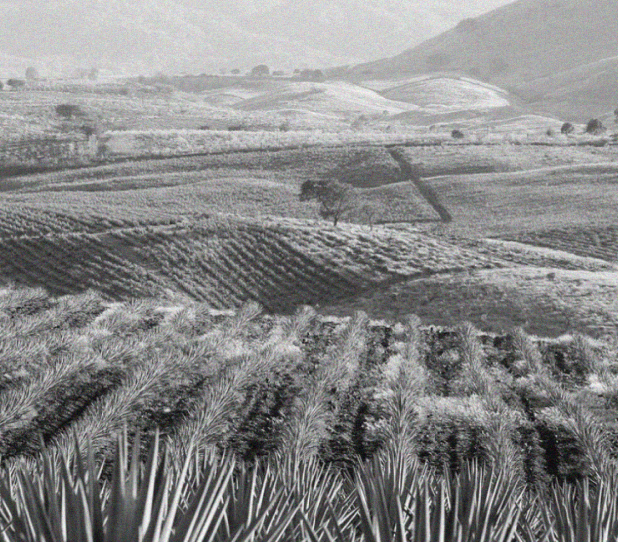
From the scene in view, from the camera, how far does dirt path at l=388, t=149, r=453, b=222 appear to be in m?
42.7

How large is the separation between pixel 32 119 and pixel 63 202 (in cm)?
4627

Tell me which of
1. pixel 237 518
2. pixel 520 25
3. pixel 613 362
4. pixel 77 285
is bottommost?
pixel 77 285

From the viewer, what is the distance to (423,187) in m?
47.9

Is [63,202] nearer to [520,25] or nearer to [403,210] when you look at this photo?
[403,210]

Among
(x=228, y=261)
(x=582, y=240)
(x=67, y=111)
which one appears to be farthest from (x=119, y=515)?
(x=67, y=111)

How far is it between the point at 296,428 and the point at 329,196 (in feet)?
118

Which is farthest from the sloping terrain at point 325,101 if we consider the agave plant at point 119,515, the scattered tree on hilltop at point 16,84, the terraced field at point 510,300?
the agave plant at point 119,515

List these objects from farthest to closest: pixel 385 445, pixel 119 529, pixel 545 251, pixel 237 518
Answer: pixel 545 251 < pixel 385 445 < pixel 237 518 < pixel 119 529

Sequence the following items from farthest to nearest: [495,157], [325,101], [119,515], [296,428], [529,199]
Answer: [325,101], [495,157], [529,199], [296,428], [119,515]

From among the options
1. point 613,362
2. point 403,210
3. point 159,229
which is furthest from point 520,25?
point 613,362

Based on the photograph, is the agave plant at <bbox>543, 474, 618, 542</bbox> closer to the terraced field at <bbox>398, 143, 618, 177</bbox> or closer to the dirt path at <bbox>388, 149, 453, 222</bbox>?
the dirt path at <bbox>388, 149, 453, 222</bbox>

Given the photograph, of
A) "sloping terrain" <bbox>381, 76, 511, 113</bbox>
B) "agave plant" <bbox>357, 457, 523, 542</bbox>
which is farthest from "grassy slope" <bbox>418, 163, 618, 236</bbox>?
"sloping terrain" <bbox>381, 76, 511, 113</bbox>

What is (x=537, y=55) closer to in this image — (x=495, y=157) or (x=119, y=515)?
(x=495, y=157)

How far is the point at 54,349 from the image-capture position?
8.66 metres
